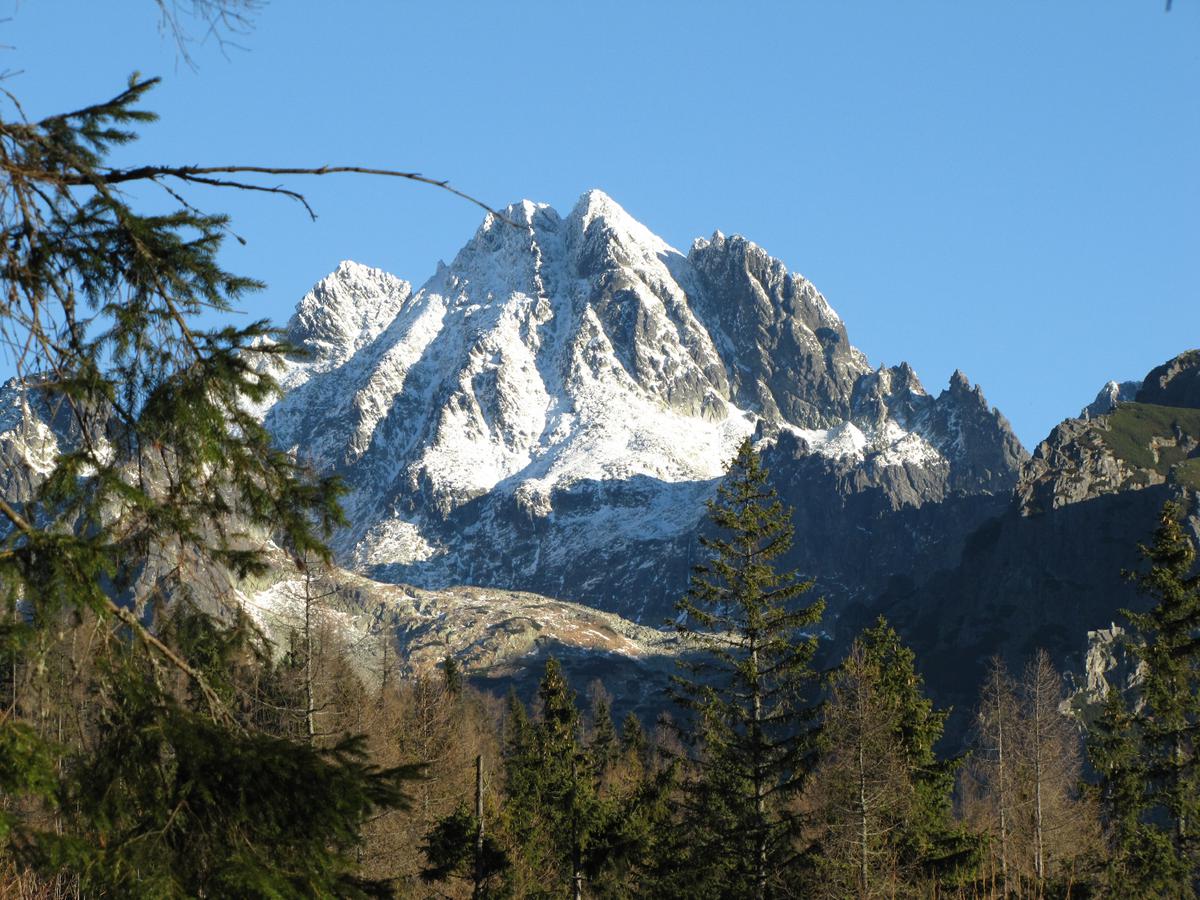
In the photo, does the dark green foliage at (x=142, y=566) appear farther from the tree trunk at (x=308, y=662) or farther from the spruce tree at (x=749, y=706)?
the spruce tree at (x=749, y=706)

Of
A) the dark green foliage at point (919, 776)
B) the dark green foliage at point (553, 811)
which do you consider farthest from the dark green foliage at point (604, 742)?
the dark green foliage at point (919, 776)

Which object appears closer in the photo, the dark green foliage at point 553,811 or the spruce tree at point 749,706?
the spruce tree at point 749,706

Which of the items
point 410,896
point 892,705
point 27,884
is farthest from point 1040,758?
point 27,884

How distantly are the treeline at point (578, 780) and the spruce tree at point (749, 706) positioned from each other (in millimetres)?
82

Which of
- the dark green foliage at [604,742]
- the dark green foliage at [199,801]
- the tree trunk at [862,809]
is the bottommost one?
the dark green foliage at [199,801]

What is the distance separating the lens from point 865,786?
3528 centimetres

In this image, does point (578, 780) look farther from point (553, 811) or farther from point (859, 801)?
point (859, 801)

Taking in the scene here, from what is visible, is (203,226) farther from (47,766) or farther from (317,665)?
(317,665)

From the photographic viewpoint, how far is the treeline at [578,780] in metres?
8.15

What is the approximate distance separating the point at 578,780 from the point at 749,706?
8936 mm

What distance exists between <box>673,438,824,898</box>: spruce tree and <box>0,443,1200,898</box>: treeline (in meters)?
0.08

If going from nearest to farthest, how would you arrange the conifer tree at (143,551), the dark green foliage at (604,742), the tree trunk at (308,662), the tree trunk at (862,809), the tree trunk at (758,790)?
the conifer tree at (143,551) → the tree trunk at (308,662) → the tree trunk at (862,809) → the tree trunk at (758,790) → the dark green foliage at (604,742)

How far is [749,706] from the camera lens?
35.9 metres

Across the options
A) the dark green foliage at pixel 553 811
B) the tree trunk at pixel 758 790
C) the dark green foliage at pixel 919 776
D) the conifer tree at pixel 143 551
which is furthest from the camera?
the dark green foliage at pixel 553 811
